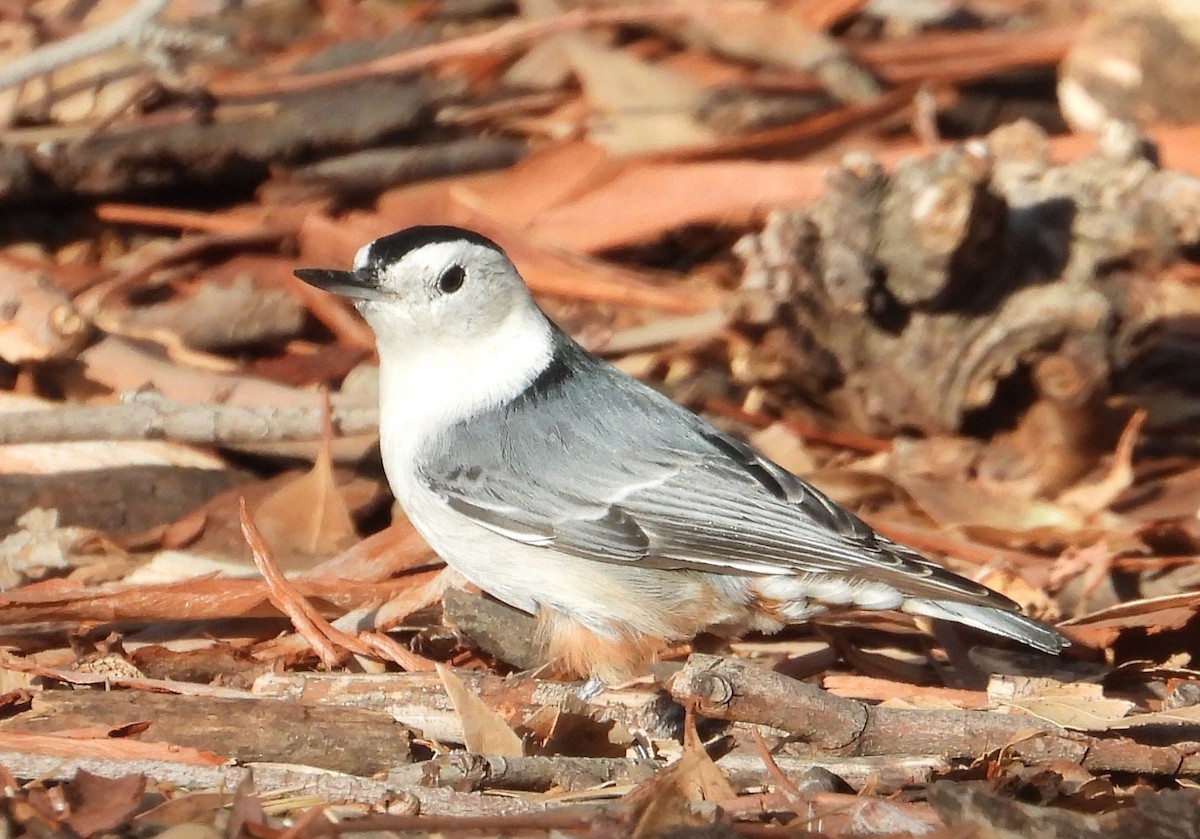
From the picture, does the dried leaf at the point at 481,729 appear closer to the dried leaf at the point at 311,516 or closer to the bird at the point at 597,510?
the bird at the point at 597,510

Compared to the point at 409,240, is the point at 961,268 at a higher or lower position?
lower

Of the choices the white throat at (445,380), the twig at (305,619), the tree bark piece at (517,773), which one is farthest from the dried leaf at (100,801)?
the white throat at (445,380)

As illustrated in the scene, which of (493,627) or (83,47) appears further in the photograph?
(83,47)

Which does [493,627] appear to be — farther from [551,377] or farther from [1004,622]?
[1004,622]

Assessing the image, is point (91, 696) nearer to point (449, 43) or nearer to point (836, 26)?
point (449, 43)

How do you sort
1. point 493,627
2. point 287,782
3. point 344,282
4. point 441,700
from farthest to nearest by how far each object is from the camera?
1. point 344,282
2. point 493,627
3. point 441,700
4. point 287,782

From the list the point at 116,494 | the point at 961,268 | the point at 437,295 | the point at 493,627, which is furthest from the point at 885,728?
the point at 116,494


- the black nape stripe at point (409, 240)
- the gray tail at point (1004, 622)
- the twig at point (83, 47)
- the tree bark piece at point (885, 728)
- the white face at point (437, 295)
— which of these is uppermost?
the twig at point (83, 47)
